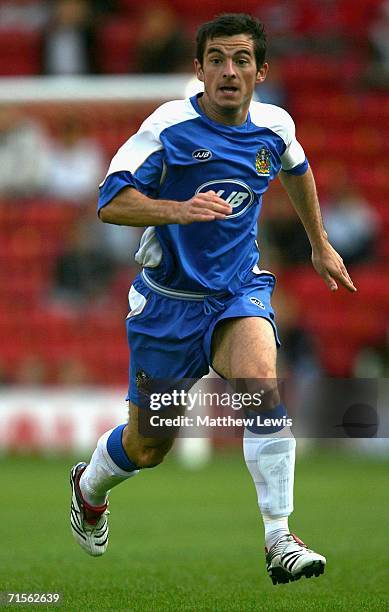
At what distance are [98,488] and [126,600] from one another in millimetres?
837

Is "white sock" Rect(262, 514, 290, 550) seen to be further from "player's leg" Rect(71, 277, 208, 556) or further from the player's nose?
the player's nose

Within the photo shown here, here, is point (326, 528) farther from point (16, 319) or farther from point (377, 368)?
point (16, 319)

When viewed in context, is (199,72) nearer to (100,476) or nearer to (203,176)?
(203,176)

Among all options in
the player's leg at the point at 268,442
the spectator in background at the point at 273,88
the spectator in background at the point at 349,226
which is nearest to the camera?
the player's leg at the point at 268,442

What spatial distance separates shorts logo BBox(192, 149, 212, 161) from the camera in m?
5.79

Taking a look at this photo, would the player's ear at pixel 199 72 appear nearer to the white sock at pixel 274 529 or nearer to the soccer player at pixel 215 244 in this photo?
the soccer player at pixel 215 244

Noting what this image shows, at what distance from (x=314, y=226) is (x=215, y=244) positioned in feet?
1.90

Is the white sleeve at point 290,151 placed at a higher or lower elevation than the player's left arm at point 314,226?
higher

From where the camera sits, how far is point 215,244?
5.93m

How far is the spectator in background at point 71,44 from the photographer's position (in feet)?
53.9

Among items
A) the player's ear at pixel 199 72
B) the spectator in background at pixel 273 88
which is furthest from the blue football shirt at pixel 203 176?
the spectator in background at pixel 273 88

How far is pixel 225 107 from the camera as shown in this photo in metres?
5.76

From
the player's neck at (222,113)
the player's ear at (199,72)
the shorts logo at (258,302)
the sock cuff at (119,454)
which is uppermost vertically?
the player's ear at (199,72)

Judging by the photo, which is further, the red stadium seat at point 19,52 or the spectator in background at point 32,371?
the red stadium seat at point 19,52
